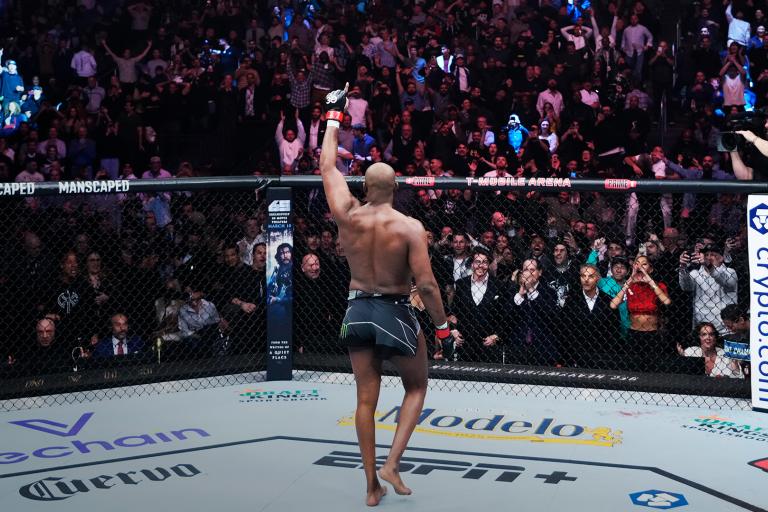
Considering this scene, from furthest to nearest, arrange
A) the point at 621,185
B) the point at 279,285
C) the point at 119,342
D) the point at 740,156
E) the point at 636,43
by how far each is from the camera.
Result: the point at 636,43, the point at 119,342, the point at 279,285, the point at 740,156, the point at 621,185

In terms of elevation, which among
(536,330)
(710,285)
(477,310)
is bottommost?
(536,330)

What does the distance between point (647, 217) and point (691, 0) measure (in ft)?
17.6

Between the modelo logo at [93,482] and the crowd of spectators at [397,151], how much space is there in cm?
181

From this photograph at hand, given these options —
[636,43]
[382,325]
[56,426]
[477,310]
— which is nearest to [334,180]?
[382,325]

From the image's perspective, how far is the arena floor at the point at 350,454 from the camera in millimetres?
4766

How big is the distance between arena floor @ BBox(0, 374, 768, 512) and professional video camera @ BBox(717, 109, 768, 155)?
1.59 metres

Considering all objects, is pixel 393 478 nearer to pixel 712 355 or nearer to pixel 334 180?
pixel 334 180

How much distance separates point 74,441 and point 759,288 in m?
4.01

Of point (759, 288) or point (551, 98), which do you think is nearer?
point (759, 288)

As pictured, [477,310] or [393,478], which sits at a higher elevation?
[477,310]

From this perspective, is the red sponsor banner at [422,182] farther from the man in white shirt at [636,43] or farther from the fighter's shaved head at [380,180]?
the man in white shirt at [636,43]

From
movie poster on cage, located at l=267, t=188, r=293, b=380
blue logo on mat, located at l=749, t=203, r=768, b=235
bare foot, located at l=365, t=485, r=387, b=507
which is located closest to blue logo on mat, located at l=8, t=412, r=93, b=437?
movie poster on cage, located at l=267, t=188, r=293, b=380

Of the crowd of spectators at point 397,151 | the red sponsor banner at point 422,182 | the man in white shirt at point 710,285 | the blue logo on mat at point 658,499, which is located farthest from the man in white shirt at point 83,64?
the blue logo on mat at point 658,499

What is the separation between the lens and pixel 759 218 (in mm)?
6133
